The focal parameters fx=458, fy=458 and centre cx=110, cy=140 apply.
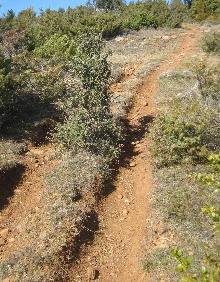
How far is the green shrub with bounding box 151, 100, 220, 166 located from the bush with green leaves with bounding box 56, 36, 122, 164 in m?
1.25

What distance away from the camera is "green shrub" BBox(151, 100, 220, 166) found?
41.7 ft

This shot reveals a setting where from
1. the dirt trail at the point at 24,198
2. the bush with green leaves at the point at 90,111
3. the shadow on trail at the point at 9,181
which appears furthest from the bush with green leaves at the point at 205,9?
the shadow on trail at the point at 9,181

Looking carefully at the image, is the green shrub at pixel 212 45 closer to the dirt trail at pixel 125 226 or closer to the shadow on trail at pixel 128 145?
the shadow on trail at pixel 128 145

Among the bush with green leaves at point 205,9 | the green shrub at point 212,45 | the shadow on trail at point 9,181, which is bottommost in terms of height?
the shadow on trail at point 9,181

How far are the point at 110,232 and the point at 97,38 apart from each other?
6.74 m

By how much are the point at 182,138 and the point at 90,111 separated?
2.80 meters

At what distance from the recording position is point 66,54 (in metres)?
19.9

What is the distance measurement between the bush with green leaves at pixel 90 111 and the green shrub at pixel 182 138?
1246 mm

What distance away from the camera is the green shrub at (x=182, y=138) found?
1270 centimetres

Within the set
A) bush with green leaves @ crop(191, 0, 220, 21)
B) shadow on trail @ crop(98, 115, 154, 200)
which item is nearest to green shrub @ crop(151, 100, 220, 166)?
shadow on trail @ crop(98, 115, 154, 200)

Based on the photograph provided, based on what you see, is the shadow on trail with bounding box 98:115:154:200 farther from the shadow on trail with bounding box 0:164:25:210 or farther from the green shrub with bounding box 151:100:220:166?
the shadow on trail with bounding box 0:164:25:210

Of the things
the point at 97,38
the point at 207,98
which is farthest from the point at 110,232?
the point at 207,98

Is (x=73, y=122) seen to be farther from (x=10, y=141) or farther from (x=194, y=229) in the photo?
(x=194, y=229)

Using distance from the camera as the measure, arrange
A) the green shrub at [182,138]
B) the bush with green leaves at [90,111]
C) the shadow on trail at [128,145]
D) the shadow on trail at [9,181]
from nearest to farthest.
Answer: the shadow on trail at [9,181]
the shadow on trail at [128,145]
the green shrub at [182,138]
the bush with green leaves at [90,111]
